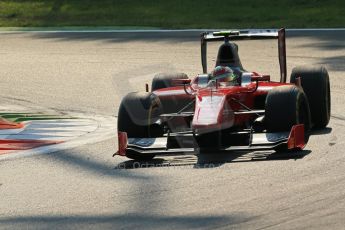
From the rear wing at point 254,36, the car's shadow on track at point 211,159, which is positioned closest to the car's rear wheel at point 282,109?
the car's shadow on track at point 211,159

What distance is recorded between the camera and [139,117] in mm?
11422

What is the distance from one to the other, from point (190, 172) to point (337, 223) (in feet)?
8.42

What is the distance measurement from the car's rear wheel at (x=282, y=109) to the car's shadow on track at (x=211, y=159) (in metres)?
0.17

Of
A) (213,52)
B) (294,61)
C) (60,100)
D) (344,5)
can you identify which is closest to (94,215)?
(60,100)

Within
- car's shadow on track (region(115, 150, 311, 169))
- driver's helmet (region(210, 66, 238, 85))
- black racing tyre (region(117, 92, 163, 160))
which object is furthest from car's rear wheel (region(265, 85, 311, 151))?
black racing tyre (region(117, 92, 163, 160))

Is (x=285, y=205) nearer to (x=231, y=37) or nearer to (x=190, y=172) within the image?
(x=190, y=172)

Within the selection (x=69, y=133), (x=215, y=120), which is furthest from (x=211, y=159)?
(x=69, y=133)

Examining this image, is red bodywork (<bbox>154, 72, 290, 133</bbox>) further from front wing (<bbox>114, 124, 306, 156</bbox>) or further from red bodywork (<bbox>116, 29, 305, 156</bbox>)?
front wing (<bbox>114, 124, 306, 156</bbox>)

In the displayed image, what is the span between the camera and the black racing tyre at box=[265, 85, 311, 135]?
431 inches

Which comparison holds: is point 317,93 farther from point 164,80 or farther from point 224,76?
point 164,80

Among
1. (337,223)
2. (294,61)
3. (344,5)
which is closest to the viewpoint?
(337,223)

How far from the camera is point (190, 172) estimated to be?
10.2 metres

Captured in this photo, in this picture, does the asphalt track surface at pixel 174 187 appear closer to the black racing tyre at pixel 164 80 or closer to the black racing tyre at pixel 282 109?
the black racing tyre at pixel 282 109

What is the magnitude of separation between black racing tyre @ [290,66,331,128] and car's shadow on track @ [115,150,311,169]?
1574 millimetres
